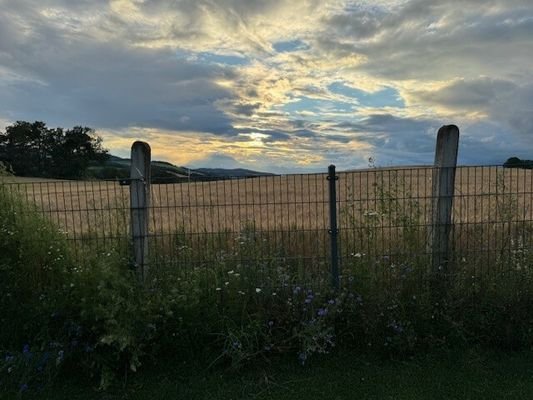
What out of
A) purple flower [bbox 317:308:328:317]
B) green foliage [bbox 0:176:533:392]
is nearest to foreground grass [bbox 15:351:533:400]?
green foliage [bbox 0:176:533:392]

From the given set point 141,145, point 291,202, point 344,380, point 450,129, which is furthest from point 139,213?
point 450,129

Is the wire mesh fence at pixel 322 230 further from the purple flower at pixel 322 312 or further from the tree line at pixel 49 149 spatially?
the tree line at pixel 49 149

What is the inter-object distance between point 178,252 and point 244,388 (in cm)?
179

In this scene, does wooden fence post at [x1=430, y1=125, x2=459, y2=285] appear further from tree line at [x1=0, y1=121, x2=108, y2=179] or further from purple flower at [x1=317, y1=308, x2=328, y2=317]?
tree line at [x1=0, y1=121, x2=108, y2=179]

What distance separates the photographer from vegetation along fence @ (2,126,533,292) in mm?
5234

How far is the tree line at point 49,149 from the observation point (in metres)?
58.8

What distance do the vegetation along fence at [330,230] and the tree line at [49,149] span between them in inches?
2216

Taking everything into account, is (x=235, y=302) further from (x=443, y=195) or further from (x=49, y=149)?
(x=49, y=149)

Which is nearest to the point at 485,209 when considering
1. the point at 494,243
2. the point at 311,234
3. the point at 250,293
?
the point at 494,243

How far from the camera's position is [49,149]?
210 ft

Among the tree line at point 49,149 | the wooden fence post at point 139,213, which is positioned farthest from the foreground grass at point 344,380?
the tree line at point 49,149

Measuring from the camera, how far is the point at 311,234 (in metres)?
5.88

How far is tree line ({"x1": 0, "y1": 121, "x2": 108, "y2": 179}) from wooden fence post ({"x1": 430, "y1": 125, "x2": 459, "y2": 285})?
189 ft

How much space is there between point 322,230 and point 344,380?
1845 millimetres
